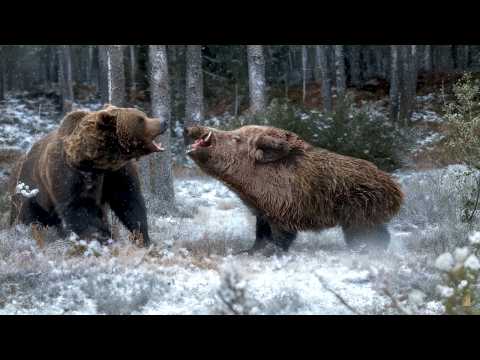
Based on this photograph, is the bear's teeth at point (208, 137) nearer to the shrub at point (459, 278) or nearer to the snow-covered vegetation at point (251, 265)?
the snow-covered vegetation at point (251, 265)

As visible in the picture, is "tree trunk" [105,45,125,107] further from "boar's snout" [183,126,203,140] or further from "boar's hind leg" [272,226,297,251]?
"boar's hind leg" [272,226,297,251]

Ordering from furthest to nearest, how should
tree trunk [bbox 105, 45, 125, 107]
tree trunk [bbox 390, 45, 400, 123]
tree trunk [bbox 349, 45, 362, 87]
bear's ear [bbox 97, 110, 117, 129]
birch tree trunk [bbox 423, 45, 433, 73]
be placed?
birch tree trunk [bbox 423, 45, 433, 73]
tree trunk [bbox 349, 45, 362, 87]
tree trunk [bbox 390, 45, 400, 123]
tree trunk [bbox 105, 45, 125, 107]
bear's ear [bbox 97, 110, 117, 129]

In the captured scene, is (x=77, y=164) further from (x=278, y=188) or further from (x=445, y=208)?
(x=445, y=208)

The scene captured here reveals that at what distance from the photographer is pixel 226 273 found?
10.2ft

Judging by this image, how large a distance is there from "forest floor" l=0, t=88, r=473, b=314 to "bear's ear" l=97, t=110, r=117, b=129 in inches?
50.3

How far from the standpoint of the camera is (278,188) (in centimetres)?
637

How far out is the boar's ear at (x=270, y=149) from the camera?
6.43 meters

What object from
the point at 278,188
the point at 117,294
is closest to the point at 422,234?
the point at 278,188

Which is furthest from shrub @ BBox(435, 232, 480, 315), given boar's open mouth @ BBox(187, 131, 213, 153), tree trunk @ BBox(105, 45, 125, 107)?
tree trunk @ BBox(105, 45, 125, 107)

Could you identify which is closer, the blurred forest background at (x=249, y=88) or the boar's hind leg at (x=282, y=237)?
the boar's hind leg at (x=282, y=237)

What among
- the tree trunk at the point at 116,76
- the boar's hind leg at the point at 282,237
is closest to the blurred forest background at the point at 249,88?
the tree trunk at the point at 116,76

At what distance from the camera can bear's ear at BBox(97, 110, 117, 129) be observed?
19.8 ft

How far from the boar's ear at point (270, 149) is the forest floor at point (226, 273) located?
111cm

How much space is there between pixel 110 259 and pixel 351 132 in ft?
27.0
